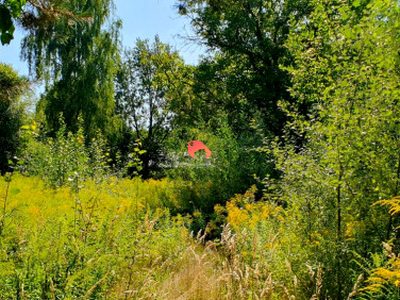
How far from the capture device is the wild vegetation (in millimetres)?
2148

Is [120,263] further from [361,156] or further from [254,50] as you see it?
[254,50]

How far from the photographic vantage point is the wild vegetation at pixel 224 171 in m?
2.15

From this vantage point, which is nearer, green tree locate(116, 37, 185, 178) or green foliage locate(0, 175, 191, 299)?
green foliage locate(0, 175, 191, 299)

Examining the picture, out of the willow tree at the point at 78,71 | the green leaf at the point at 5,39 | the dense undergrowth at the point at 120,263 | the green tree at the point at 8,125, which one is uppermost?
the willow tree at the point at 78,71

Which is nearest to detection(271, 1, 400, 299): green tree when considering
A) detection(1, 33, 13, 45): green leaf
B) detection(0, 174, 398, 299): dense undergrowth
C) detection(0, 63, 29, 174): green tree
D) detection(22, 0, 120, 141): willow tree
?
detection(0, 174, 398, 299): dense undergrowth

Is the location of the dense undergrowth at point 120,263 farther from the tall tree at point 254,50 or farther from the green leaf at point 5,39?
the tall tree at point 254,50

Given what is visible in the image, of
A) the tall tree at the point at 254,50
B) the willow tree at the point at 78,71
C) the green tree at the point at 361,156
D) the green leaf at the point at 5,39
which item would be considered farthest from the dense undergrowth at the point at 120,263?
the willow tree at the point at 78,71

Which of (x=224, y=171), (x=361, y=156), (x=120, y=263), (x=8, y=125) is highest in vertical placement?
(x=8, y=125)

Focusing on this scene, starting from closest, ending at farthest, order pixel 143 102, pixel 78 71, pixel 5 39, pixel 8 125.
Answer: pixel 5 39, pixel 8 125, pixel 78 71, pixel 143 102

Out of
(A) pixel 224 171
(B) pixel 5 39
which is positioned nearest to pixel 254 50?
(A) pixel 224 171

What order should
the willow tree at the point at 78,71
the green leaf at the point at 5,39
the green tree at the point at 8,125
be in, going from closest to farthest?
the green leaf at the point at 5,39
the green tree at the point at 8,125
the willow tree at the point at 78,71

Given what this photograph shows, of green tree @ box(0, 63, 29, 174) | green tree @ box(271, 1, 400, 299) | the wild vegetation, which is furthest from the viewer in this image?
green tree @ box(0, 63, 29, 174)

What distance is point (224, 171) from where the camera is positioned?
6.32 meters

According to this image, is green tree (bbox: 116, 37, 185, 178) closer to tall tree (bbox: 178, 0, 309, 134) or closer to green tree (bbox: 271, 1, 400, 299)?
tall tree (bbox: 178, 0, 309, 134)
